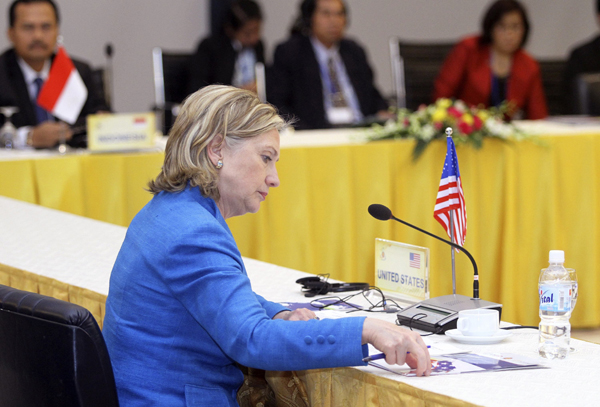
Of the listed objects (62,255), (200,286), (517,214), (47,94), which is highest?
(47,94)

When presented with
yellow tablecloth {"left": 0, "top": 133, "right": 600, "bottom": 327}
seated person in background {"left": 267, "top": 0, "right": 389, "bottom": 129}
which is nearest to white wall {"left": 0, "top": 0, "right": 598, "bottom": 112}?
seated person in background {"left": 267, "top": 0, "right": 389, "bottom": 129}

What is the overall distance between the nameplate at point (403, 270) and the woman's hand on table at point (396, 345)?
1.19 ft

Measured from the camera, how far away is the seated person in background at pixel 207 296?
1.13 meters

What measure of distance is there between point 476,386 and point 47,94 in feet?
9.86

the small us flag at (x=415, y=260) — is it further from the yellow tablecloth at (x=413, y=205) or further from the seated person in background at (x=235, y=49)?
the seated person in background at (x=235, y=49)

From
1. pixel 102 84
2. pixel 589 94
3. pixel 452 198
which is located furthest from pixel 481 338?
pixel 589 94

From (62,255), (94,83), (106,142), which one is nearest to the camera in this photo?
(62,255)

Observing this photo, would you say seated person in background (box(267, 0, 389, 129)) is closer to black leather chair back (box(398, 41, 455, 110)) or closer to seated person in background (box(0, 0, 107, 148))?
black leather chair back (box(398, 41, 455, 110))

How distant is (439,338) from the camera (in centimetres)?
136

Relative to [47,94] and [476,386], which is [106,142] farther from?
[476,386]

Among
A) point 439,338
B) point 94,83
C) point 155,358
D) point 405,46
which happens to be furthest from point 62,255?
point 405,46

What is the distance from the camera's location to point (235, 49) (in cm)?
539

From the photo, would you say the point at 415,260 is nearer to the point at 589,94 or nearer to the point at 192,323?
the point at 192,323

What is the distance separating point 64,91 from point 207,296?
9.10 feet
